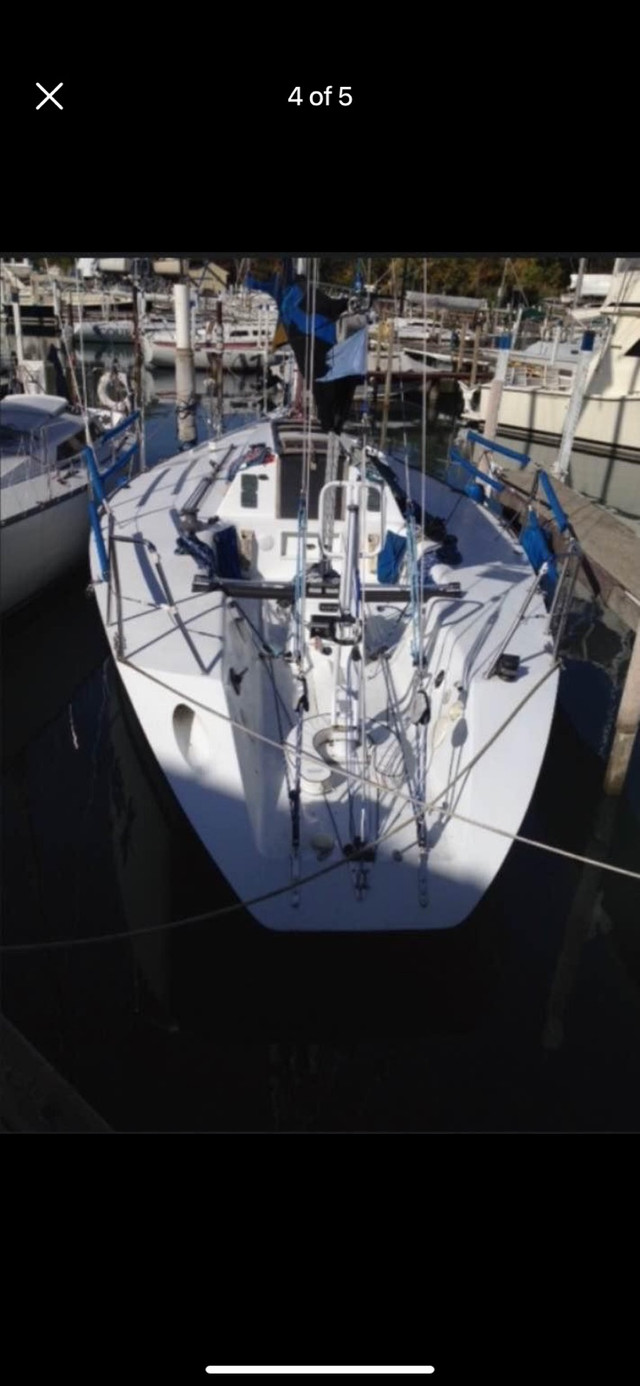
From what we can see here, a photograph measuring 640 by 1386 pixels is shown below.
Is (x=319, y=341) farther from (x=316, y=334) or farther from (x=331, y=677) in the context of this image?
(x=331, y=677)

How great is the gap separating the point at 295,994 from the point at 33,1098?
2.00 meters

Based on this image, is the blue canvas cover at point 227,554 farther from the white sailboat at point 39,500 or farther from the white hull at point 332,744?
the white sailboat at point 39,500

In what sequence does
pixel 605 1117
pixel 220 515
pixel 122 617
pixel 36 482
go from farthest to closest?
pixel 36 482, pixel 220 515, pixel 122 617, pixel 605 1117

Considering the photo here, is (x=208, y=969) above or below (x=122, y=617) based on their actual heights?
below

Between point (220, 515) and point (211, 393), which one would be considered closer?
point (220, 515)

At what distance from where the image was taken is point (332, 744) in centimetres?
526

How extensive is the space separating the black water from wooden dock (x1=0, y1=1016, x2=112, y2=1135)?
1.25 m

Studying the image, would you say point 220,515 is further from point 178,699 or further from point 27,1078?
point 27,1078

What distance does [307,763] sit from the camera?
497 centimetres
